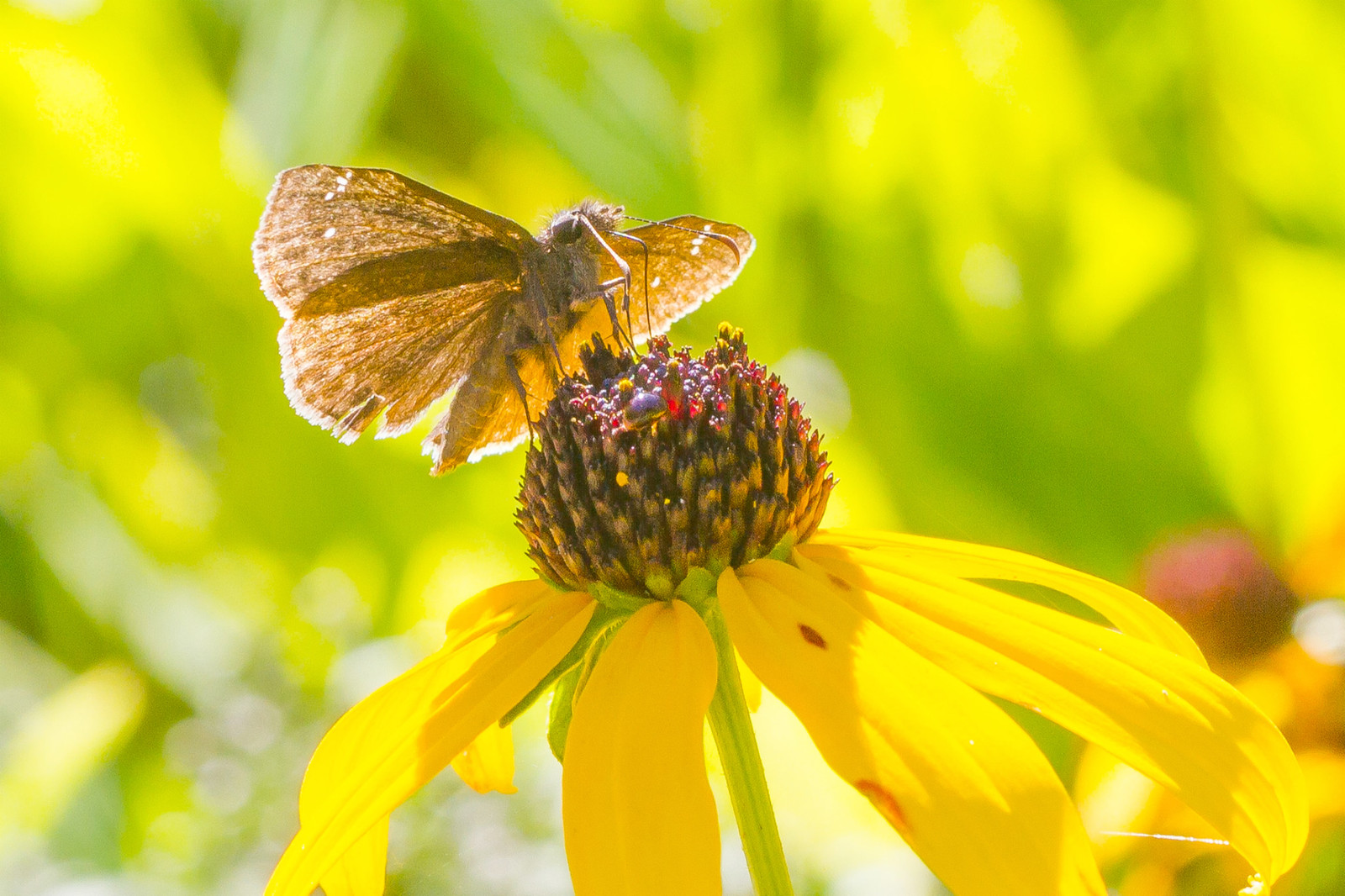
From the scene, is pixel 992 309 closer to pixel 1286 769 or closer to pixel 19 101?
pixel 1286 769

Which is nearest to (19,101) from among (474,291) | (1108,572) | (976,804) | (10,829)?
(10,829)

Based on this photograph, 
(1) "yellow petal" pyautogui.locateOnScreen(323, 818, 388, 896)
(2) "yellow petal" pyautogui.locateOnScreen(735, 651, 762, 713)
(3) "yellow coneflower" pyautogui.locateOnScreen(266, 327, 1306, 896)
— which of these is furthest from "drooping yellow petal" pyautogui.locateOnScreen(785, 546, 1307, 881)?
(1) "yellow petal" pyautogui.locateOnScreen(323, 818, 388, 896)

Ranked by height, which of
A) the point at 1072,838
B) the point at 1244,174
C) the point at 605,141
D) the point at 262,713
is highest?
the point at 605,141

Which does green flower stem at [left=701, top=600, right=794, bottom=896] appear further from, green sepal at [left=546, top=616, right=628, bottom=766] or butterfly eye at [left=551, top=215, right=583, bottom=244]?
butterfly eye at [left=551, top=215, right=583, bottom=244]

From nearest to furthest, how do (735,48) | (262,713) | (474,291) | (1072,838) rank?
(1072,838) → (474,291) → (262,713) → (735,48)

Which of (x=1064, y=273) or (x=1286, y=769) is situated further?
(x=1064, y=273)

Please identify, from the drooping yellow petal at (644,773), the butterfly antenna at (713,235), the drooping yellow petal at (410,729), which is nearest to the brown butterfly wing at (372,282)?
the butterfly antenna at (713,235)

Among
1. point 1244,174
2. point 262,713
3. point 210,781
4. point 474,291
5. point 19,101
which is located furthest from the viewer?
point 19,101

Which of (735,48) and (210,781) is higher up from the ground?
(735,48)
